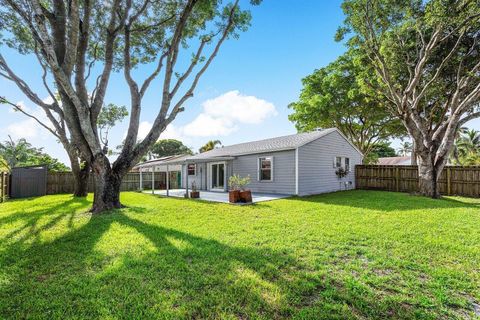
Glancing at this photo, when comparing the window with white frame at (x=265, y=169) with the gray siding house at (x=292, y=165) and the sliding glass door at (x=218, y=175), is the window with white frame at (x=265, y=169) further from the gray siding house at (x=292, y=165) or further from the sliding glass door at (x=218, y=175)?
the sliding glass door at (x=218, y=175)

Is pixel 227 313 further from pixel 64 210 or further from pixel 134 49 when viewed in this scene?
pixel 134 49

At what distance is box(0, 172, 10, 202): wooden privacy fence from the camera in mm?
10828

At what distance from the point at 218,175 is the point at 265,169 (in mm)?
3692

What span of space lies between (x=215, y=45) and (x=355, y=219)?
7.37 m

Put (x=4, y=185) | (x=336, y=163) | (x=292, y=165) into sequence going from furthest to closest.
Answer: (x=336, y=163), (x=292, y=165), (x=4, y=185)

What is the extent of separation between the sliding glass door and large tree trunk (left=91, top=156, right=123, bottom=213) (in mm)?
7854

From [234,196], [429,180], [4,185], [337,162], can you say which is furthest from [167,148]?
[429,180]

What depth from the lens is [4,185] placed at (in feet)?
36.7

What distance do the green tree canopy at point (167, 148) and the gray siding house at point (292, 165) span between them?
31195 millimetres

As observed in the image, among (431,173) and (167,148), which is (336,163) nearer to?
(431,173)

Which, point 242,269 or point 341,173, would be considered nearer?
point 242,269

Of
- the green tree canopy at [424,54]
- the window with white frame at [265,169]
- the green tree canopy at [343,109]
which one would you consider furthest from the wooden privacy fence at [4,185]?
the green tree canopy at [343,109]

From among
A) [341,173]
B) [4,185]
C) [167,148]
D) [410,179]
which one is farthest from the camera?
[167,148]

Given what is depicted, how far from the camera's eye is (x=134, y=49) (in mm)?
9859
